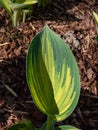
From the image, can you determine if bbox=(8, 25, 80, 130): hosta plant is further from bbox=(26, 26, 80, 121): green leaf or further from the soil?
the soil

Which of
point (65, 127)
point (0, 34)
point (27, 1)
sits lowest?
point (65, 127)

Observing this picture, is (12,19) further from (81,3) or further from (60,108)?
(60,108)

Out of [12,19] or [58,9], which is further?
[58,9]

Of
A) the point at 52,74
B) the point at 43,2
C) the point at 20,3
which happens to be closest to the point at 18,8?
the point at 20,3

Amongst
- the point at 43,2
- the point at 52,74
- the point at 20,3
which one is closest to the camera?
the point at 52,74

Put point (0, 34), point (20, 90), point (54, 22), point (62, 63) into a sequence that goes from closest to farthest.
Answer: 1. point (62, 63)
2. point (20, 90)
3. point (0, 34)
4. point (54, 22)

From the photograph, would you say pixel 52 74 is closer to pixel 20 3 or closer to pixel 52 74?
pixel 52 74

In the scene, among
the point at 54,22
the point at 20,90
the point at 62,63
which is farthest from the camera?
the point at 54,22

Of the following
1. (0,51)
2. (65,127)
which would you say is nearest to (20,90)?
(0,51)
